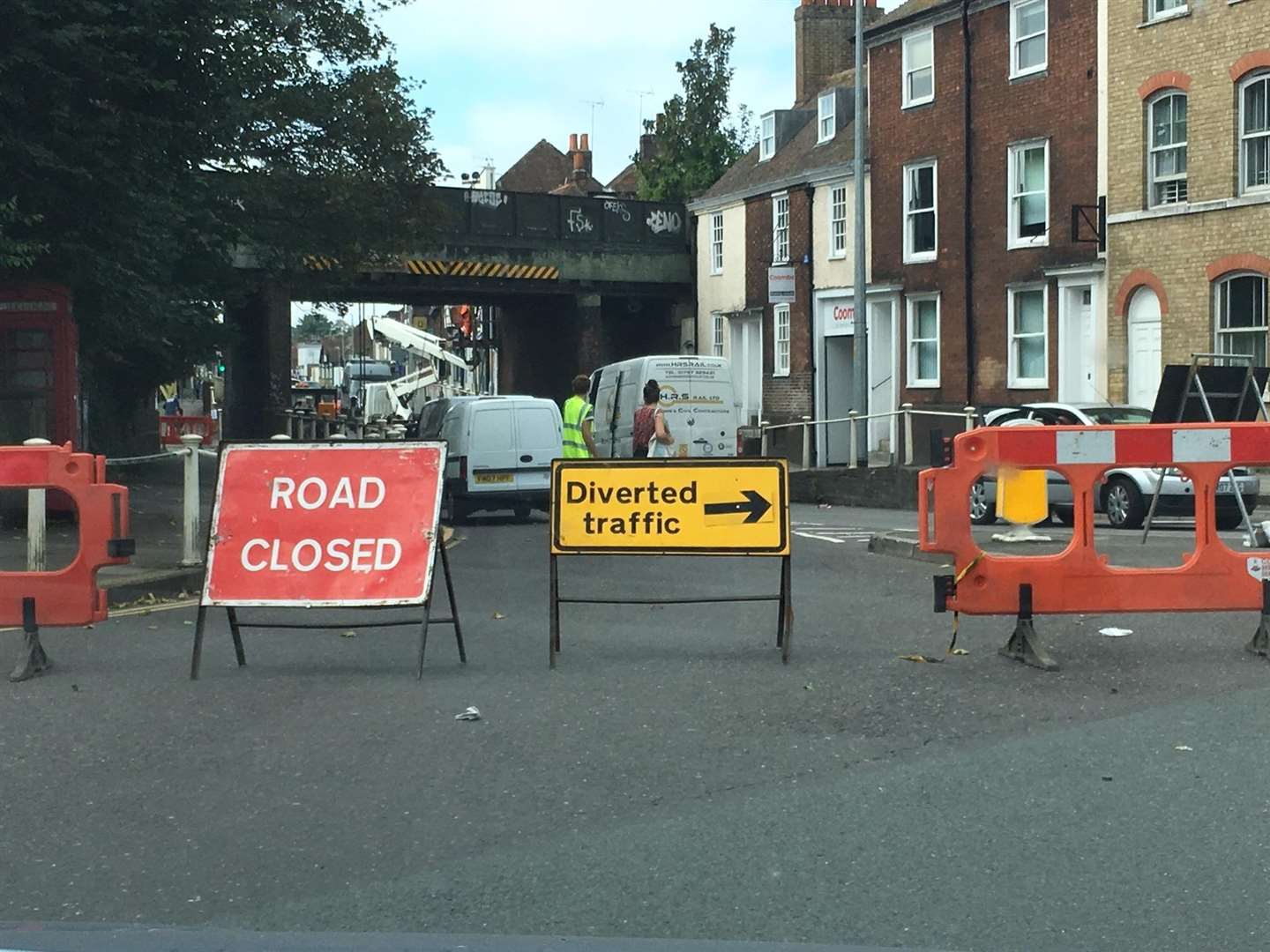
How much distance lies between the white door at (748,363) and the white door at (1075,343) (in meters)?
14.2

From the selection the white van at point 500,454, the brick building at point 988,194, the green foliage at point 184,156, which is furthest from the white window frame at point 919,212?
the white van at point 500,454

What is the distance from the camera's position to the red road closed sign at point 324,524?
9.29 meters

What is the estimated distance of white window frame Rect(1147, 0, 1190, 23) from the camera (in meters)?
29.4

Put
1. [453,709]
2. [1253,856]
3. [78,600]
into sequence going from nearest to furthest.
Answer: [1253,856], [453,709], [78,600]

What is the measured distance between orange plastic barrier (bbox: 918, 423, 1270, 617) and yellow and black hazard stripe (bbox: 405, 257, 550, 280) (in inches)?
1430

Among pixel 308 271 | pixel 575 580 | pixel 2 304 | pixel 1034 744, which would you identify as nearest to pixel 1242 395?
pixel 575 580

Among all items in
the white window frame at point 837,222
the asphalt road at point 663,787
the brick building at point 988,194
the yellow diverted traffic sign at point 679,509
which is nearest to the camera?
the asphalt road at point 663,787

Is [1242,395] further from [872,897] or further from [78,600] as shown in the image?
[872,897]

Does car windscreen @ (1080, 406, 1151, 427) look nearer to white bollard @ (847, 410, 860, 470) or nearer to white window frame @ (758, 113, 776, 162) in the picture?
white bollard @ (847, 410, 860, 470)

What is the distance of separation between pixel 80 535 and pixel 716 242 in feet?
135

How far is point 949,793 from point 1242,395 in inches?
453

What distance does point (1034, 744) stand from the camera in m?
7.15

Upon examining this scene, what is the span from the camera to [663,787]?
256 inches

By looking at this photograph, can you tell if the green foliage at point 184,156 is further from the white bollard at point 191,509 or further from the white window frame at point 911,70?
the white window frame at point 911,70
